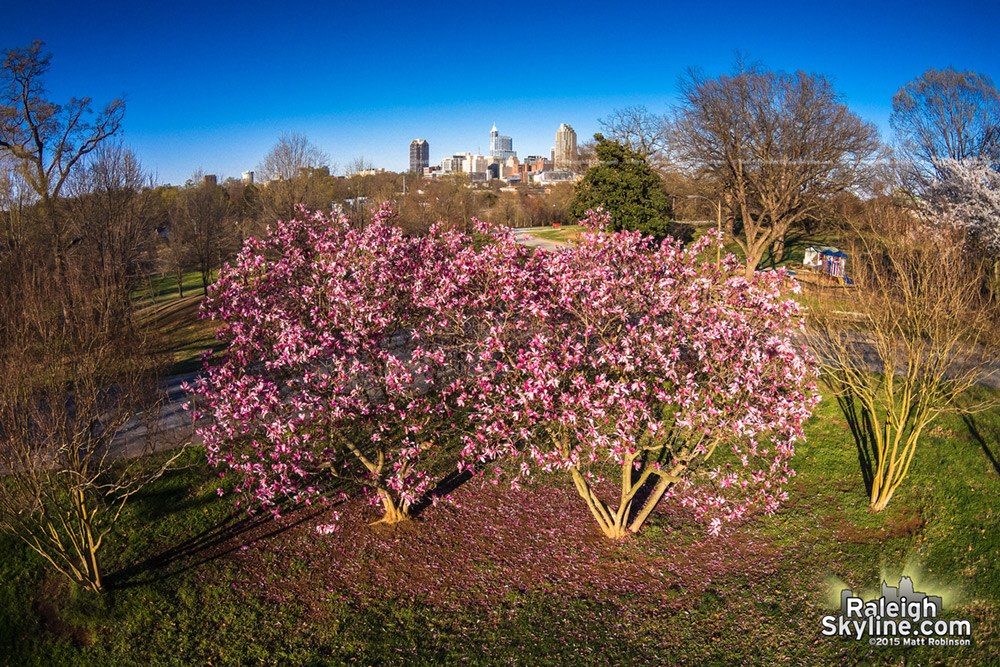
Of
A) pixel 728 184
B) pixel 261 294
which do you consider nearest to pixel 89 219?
pixel 261 294

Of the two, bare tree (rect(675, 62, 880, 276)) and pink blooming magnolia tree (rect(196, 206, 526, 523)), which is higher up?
bare tree (rect(675, 62, 880, 276))

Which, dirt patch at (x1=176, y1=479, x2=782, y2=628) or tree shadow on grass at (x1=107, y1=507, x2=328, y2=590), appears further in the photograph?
tree shadow on grass at (x1=107, y1=507, x2=328, y2=590)

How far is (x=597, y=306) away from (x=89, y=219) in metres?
17.1

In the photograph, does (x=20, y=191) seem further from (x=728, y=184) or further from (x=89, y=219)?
(x=728, y=184)

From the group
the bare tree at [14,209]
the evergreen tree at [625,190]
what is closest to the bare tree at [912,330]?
the bare tree at [14,209]

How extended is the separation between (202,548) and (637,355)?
7615 millimetres

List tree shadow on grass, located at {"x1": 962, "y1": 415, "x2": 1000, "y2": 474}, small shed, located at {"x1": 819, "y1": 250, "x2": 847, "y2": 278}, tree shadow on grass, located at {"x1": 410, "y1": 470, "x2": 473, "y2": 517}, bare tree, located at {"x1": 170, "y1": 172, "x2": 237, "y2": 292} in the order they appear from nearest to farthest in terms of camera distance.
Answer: tree shadow on grass, located at {"x1": 410, "y1": 470, "x2": 473, "y2": 517}, tree shadow on grass, located at {"x1": 962, "y1": 415, "x2": 1000, "y2": 474}, small shed, located at {"x1": 819, "y1": 250, "x2": 847, "y2": 278}, bare tree, located at {"x1": 170, "y1": 172, "x2": 237, "y2": 292}

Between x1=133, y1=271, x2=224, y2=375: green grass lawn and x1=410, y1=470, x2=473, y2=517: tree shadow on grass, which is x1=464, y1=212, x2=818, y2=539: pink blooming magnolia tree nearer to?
x1=410, y1=470, x2=473, y2=517: tree shadow on grass

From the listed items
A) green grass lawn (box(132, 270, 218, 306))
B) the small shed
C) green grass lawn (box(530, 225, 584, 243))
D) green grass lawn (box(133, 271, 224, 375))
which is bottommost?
green grass lawn (box(133, 271, 224, 375))

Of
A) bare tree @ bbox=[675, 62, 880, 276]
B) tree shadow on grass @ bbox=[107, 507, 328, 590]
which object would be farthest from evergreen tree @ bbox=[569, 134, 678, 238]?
tree shadow on grass @ bbox=[107, 507, 328, 590]

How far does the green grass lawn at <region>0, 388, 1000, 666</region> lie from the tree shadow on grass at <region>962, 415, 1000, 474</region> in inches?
34.1

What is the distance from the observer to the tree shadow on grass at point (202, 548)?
8.61 meters

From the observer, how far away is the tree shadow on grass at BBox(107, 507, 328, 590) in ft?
28.2

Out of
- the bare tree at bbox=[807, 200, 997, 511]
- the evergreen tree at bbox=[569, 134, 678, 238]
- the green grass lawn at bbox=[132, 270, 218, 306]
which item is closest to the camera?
the bare tree at bbox=[807, 200, 997, 511]
